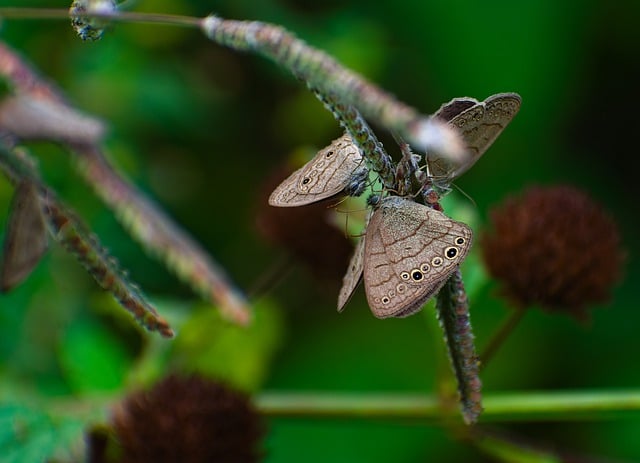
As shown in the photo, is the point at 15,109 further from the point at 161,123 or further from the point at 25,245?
the point at 161,123

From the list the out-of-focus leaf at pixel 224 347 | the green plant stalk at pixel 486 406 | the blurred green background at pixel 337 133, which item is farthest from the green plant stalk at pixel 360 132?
the blurred green background at pixel 337 133

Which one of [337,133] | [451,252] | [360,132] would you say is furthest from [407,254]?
[337,133]

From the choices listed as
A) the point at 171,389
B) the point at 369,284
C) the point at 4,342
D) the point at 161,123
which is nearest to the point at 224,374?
the point at 171,389

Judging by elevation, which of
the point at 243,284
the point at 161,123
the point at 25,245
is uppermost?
the point at 25,245

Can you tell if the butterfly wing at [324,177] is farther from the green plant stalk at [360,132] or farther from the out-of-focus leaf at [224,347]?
the out-of-focus leaf at [224,347]

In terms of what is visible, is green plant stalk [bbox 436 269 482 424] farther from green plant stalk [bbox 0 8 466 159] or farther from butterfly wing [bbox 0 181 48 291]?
butterfly wing [bbox 0 181 48 291]
